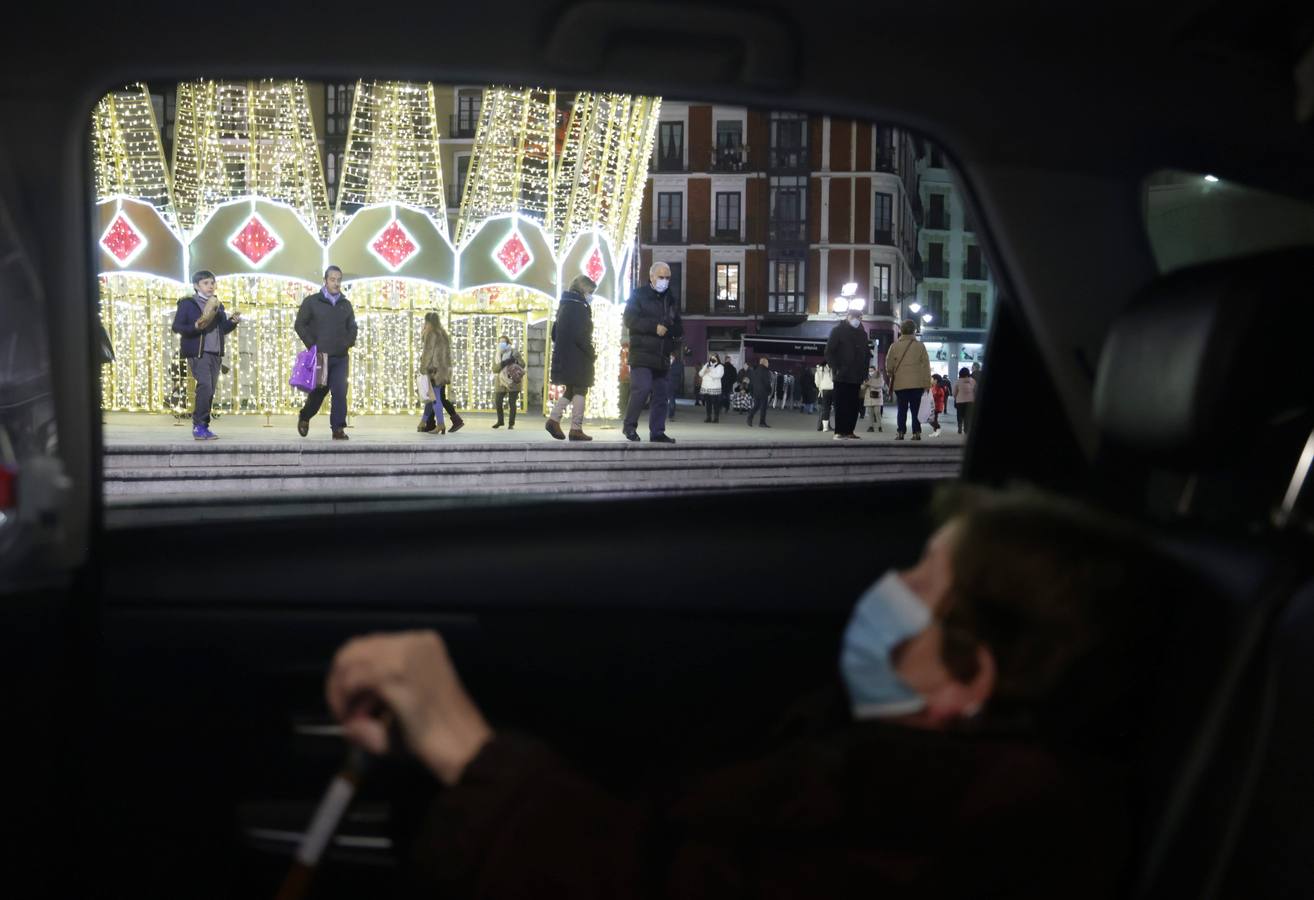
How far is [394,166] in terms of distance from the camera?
12.5 metres

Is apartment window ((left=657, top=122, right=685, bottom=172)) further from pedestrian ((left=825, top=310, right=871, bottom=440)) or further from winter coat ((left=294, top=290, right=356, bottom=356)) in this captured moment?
pedestrian ((left=825, top=310, right=871, bottom=440))

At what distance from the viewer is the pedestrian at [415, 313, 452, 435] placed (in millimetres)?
11430

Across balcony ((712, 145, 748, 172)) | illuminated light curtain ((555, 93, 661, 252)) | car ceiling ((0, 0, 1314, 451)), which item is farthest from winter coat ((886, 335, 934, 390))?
car ceiling ((0, 0, 1314, 451))

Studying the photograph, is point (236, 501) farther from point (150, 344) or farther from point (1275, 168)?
point (150, 344)

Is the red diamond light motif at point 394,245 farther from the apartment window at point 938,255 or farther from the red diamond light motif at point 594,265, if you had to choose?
the apartment window at point 938,255

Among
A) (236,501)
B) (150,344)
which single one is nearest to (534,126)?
(150,344)

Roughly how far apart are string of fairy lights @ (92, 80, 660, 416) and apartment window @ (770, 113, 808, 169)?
32.1 ft

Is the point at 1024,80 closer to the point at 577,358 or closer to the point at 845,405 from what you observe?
the point at 577,358

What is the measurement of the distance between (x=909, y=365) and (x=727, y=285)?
2.53m

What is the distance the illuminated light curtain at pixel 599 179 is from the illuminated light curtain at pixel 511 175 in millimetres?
171

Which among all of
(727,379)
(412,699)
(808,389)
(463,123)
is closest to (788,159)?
(412,699)

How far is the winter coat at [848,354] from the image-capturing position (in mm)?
10289

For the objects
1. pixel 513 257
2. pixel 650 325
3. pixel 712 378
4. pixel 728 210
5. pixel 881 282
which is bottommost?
pixel 712 378

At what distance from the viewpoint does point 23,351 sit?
0.95 m
